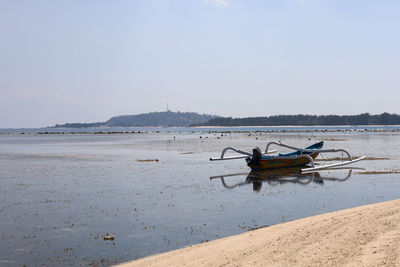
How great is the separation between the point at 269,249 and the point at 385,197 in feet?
35.1

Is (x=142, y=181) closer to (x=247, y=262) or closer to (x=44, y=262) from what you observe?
(x=44, y=262)

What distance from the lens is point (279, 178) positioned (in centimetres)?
2470

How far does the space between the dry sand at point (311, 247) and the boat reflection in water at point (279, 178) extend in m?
9.67

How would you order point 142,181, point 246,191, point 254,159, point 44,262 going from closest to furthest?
point 44,262 → point 246,191 → point 142,181 → point 254,159

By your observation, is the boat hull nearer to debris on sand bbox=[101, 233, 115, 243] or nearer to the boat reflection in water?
the boat reflection in water

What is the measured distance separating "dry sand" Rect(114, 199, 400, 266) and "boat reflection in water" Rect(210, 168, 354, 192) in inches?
381

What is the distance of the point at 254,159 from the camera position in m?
28.4

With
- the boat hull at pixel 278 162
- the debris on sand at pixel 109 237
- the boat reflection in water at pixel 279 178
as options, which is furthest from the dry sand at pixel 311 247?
the boat hull at pixel 278 162

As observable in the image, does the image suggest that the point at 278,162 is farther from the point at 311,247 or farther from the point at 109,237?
the point at 311,247

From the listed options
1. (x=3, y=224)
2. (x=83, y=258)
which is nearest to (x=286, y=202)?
(x=83, y=258)

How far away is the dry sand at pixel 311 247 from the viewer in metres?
7.76

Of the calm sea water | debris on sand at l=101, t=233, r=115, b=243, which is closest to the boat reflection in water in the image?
the calm sea water

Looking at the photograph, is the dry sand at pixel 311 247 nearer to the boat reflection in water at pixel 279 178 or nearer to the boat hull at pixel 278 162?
the boat reflection in water at pixel 279 178

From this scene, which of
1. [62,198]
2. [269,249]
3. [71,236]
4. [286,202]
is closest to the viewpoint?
[269,249]
